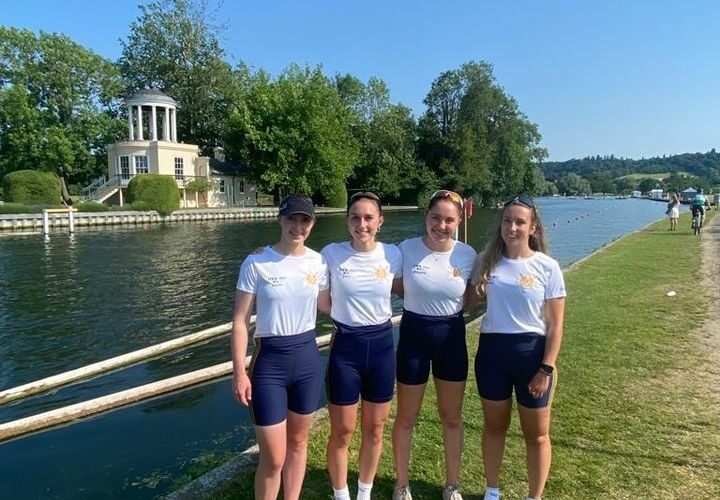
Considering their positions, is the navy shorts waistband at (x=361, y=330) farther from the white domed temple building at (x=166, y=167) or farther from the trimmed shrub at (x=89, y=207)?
the white domed temple building at (x=166, y=167)

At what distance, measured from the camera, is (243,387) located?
3277 millimetres

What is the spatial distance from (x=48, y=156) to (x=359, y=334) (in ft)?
187

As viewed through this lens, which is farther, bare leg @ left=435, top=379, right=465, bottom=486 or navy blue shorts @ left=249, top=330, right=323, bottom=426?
bare leg @ left=435, top=379, right=465, bottom=486

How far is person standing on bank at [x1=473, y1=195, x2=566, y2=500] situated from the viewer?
11.3 ft

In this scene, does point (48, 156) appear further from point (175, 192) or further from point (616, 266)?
point (616, 266)

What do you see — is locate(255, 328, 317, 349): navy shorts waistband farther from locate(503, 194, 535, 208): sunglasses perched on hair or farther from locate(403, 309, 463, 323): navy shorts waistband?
locate(503, 194, 535, 208): sunglasses perched on hair

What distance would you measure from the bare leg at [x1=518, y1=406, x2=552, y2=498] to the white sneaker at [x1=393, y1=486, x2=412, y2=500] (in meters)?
0.86

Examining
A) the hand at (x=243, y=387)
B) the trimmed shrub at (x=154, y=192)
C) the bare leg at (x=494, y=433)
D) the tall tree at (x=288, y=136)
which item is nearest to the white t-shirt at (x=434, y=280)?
the bare leg at (x=494, y=433)

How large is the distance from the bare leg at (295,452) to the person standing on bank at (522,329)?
1234 mm

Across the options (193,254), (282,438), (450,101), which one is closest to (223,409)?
(282,438)

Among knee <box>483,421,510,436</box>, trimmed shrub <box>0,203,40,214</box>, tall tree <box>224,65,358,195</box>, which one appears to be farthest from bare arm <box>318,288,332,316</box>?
tall tree <box>224,65,358,195</box>

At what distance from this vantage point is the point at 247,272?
3.31m

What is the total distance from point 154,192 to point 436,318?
4521cm

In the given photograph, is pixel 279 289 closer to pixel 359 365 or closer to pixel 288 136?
pixel 359 365
